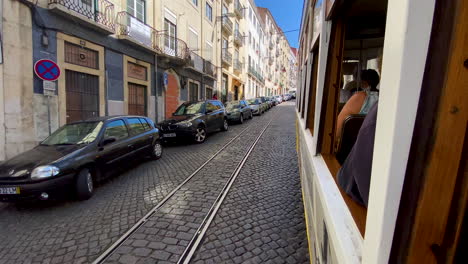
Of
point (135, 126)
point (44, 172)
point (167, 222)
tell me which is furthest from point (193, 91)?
point (167, 222)

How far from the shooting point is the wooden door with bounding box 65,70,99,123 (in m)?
9.35

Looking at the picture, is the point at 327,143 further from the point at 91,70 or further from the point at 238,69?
the point at 238,69

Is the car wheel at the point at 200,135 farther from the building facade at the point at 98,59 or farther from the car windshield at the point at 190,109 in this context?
the building facade at the point at 98,59

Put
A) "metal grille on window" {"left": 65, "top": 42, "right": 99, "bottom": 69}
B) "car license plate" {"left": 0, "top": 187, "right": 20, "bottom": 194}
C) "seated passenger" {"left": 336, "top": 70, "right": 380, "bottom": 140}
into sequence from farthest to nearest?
"metal grille on window" {"left": 65, "top": 42, "right": 99, "bottom": 69}, "car license plate" {"left": 0, "top": 187, "right": 20, "bottom": 194}, "seated passenger" {"left": 336, "top": 70, "right": 380, "bottom": 140}

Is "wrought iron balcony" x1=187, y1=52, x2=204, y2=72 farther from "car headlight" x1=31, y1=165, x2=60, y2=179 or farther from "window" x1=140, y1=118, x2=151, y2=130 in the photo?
"car headlight" x1=31, y1=165, x2=60, y2=179

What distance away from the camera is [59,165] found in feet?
13.5

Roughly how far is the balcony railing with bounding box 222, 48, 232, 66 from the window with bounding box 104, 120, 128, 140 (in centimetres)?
2089

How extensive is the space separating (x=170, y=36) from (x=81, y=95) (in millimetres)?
7653

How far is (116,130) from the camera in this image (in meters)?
5.76

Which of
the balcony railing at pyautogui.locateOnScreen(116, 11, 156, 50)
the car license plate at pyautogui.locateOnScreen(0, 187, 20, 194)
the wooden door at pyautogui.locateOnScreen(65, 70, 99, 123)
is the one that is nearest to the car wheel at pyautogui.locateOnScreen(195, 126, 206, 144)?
the wooden door at pyautogui.locateOnScreen(65, 70, 99, 123)

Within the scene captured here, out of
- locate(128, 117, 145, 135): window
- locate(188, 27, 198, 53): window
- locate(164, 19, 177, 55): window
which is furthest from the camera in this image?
locate(188, 27, 198, 53): window

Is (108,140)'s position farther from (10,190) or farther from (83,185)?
(10,190)

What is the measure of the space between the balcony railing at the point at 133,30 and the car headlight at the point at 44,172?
30.0 ft

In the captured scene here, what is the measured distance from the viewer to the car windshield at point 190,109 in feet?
34.2
